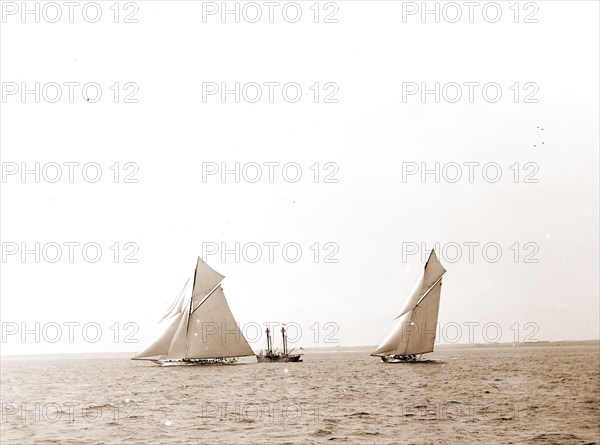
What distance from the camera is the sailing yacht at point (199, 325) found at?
83875 mm

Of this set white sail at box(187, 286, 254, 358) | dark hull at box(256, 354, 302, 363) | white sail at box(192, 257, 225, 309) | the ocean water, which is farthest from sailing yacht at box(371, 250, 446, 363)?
dark hull at box(256, 354, 302, 363)

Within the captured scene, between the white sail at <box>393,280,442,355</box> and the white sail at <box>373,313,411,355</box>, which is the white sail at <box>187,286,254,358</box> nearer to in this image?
the white sail at <box>373,313,411,355</box>

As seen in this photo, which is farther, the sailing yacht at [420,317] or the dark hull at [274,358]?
the dark hull at [274,358]

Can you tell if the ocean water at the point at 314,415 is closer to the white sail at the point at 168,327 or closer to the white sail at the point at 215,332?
the white sail at the point at 168,327

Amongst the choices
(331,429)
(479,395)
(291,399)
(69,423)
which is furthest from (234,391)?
(331,429)

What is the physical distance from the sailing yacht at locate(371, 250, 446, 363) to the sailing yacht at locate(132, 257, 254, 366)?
17699 millimetres

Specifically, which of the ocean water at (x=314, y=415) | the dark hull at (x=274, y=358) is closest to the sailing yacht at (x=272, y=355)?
the dark hull at (x=274, y=358)

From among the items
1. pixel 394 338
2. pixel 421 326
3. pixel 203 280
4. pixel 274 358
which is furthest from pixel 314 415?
pixel 274 358

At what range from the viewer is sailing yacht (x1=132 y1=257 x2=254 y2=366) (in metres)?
83.9

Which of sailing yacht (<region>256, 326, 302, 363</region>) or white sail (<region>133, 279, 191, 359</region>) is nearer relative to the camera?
white sail (<region>133, 279, 191, 359</region>)

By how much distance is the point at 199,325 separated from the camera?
283ft

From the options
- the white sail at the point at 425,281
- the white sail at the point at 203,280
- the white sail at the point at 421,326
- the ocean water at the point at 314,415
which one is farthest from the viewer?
the white sail at the point at 203,280

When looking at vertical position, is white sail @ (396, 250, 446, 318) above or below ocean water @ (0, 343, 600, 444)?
above

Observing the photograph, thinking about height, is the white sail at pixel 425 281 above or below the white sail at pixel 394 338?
above
